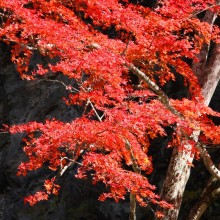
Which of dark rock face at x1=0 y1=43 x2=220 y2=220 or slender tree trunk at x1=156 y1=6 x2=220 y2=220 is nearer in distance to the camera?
slender tree trunk at x1=156 y1=6 x2=220 y2=220

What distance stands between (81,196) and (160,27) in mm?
6412

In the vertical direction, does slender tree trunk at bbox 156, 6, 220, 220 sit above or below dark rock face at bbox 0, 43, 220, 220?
above

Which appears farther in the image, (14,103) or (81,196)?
(14,103)

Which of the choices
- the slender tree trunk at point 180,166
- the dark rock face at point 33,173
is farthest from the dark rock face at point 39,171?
the slender tree trunk at point 180,166

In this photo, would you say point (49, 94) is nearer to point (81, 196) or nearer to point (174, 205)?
point (81, 196)

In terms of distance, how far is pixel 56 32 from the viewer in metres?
5.93

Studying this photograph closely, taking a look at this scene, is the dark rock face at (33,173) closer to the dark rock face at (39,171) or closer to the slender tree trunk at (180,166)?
the dark rock face at (39,171)

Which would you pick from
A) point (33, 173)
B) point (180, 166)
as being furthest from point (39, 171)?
point (180, 166)

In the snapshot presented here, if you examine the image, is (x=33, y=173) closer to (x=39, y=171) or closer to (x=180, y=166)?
(x=39, y=171)

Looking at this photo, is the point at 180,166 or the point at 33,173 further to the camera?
the point at 33,173

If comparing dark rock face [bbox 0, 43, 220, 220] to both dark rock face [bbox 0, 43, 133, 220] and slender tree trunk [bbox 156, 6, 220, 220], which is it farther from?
slender tree trunk [bbox 156, 6, 220, 220]

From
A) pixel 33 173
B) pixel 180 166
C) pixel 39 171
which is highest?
pixel 180 166

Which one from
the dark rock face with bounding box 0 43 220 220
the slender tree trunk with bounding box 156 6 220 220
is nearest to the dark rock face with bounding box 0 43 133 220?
the dark rock face with bounding box 0 43 220 220

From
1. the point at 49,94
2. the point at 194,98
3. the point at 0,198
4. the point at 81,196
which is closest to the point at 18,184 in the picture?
the point at 0,198
